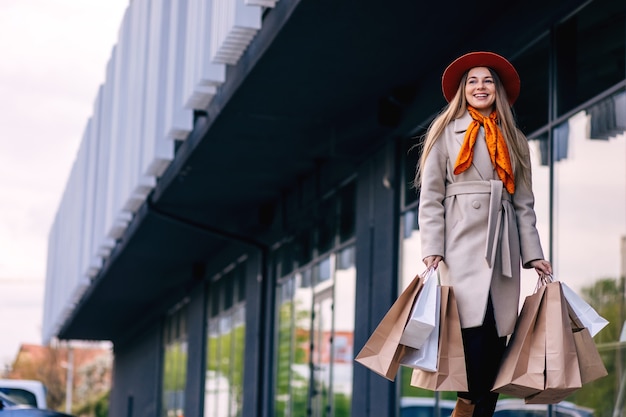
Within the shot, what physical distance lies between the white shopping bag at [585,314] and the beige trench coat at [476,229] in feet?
0.74

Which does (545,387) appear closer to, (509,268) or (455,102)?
(509,268)

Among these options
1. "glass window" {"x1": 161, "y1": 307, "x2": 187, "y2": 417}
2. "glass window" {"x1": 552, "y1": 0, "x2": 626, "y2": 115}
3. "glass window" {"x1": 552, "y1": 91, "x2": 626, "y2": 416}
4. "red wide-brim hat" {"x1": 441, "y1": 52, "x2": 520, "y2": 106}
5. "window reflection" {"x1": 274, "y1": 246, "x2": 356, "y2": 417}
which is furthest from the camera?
"glass window" {"x1": 161, "y1": 307, "x2": 187, "y2": 417}

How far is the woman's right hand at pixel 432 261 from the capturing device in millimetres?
5312

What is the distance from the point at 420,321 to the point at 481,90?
1.08 meters

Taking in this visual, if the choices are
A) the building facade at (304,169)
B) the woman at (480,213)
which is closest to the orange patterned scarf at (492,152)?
the woman at (480,213)

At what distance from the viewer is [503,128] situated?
17.8 feet

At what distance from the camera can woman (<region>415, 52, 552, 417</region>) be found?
5.22 meters

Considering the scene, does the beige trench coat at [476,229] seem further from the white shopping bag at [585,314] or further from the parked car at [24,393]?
the parked car at [24,393]

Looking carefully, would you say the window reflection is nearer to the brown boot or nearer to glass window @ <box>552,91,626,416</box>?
glass window @ <box>552,91,626,416</box>

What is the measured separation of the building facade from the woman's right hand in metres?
3.51

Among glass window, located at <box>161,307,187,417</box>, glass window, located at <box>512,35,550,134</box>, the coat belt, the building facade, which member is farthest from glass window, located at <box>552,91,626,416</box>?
glass window, located at <box>161,307,187,417</box>

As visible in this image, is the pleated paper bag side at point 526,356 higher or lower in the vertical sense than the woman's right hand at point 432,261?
lower

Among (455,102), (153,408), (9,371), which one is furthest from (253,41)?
(9,371)

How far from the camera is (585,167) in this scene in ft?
30.3
